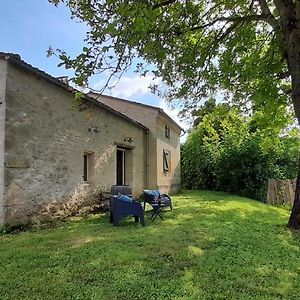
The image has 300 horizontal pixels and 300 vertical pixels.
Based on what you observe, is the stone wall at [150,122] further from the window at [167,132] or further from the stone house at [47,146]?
the stone house at [47,146]

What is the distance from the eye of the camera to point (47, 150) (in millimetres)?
9969

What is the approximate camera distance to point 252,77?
444 inches

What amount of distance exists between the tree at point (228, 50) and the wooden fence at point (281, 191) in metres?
6.71

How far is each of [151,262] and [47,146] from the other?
5585 mm

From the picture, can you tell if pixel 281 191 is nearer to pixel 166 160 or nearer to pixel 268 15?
pixel 166 160

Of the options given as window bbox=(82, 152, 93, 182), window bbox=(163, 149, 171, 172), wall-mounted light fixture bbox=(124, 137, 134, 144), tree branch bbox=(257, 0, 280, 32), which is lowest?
window bbox=(82, 152, 93, 182)

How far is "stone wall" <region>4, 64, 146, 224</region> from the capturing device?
8656 millimetres

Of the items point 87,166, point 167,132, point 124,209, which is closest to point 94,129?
point 87,166

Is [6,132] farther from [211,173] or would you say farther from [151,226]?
[211,173]

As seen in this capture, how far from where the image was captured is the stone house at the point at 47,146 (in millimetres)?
8477

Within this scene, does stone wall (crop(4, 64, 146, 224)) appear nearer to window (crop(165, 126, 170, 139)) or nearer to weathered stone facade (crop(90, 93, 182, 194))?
weathered stone facade (crop(90, 93, 182, 194))

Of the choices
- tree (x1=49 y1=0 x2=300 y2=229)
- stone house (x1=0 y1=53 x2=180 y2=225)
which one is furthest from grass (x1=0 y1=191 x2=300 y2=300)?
tree (x1=49 y1=0 x2=300 y2=229)

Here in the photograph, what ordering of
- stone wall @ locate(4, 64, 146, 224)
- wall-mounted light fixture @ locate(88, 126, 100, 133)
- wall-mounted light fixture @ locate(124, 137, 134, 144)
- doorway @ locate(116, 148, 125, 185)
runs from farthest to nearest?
1. doorway @ locate(116, 148, 125, 185)
2. wall-mounted light fixture @ locate(124, 137, 134, 144)
3. wall-mounted light fixture @ locate(88, 126, 100, 133)
4. stone wall @ locate(4, 64, 146, 224)

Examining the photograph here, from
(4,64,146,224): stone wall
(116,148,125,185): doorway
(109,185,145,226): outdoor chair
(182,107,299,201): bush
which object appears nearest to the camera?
(4,64,146,224): stone wall
